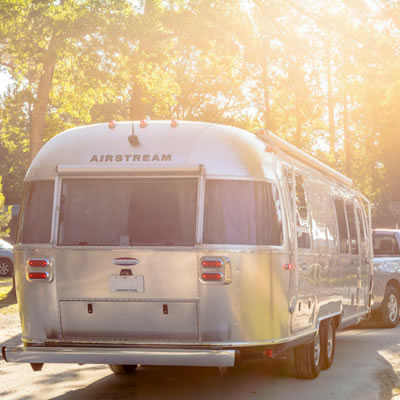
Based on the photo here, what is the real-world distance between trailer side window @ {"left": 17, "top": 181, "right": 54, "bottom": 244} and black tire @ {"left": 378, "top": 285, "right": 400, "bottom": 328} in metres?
8.69

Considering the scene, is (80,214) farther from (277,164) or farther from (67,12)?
(67,12)

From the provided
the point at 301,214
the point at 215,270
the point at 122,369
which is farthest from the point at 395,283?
the point at 215,270

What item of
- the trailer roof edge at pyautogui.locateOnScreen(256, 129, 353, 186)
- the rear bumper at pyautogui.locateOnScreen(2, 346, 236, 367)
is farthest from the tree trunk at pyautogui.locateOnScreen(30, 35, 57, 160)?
the rear bumper at pyautogui.locateOnScreen(2, 346, 236, 367)

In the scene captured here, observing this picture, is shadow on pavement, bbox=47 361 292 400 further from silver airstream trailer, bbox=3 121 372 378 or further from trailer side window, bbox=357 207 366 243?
trailer side window, bbox=357 207 366 243

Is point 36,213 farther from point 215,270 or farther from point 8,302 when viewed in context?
point 8,302

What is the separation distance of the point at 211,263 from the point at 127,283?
837 millimetres

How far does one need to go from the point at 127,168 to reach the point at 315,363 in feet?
11.0

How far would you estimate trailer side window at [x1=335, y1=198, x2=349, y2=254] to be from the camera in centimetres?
1137

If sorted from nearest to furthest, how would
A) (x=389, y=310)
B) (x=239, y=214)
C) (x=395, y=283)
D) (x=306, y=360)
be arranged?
→ (x=239, y=214) < (x=306, y=360) < (x=389, y=310) < (x=395, y=283)

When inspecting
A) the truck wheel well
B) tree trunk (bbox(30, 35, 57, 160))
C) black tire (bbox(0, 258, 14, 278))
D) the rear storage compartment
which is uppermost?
tree trunk (bbox(30, 35, 57, 160))

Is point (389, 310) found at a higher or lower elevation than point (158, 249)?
lower

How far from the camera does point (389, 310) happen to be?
1538 cm

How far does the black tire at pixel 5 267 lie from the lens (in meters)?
31.1

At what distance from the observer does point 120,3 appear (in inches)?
842
